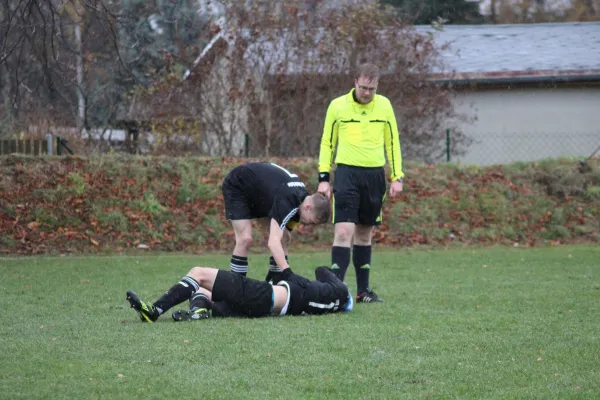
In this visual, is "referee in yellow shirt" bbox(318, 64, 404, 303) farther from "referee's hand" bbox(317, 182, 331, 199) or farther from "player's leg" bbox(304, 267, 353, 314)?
"player's leg" bbox(304, 267, 353, 314)

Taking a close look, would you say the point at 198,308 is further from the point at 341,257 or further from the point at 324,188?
the point at 324,188

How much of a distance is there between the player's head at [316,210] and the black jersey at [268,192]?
126mm

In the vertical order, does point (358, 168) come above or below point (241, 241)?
above

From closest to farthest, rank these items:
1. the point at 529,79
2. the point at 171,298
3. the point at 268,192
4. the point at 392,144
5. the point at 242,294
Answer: the point at 171,298, the point at 242,294, the point at 268,192, the point at 392,144, the point at 529,79

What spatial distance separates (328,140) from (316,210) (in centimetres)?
174

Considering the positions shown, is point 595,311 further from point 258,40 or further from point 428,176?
point 258,40

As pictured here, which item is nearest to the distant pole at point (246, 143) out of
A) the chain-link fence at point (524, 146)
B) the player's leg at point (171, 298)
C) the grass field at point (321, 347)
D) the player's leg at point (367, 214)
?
the chain-link fence at point (524, 146)

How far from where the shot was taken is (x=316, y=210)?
24.1 feet

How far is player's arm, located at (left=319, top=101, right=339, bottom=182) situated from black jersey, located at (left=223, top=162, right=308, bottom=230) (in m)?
0.82

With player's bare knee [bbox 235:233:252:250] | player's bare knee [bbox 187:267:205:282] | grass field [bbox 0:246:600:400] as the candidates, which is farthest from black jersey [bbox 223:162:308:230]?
grass field [bbox 0:246:600:400]

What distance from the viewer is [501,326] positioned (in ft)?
22.3

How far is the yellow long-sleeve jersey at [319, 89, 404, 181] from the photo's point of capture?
8.77 meters

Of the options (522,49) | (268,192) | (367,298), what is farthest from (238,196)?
(522,49)

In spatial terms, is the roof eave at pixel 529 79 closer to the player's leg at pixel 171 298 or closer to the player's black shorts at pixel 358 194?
the player's black shorts at pixel 358 194
